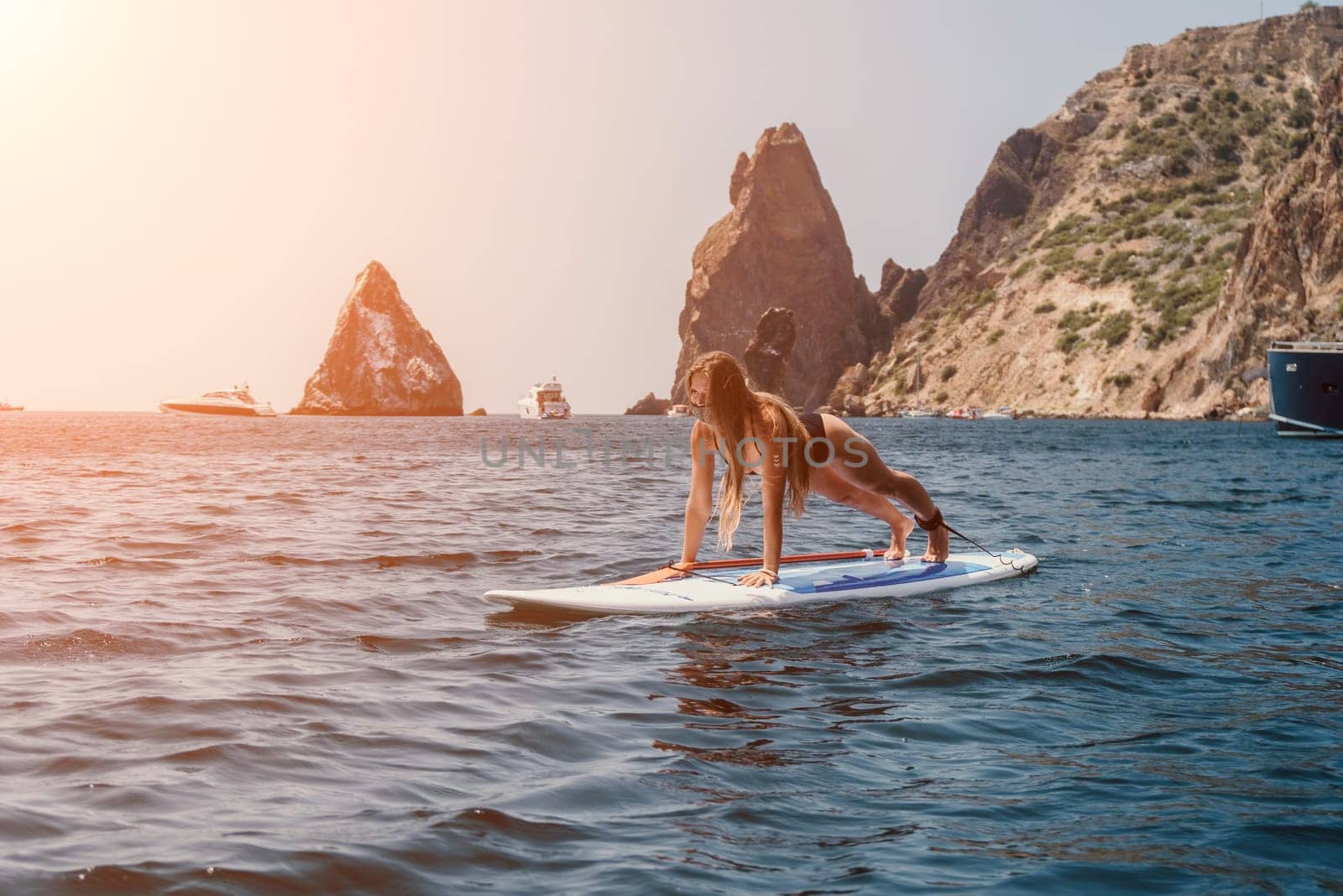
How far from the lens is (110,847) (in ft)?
11.4

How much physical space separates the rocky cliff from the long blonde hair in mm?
70531

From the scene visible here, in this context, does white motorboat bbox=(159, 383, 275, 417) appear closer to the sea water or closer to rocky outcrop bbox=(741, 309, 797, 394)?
rocky outcrop bbox=(741, 309, 797, 394)

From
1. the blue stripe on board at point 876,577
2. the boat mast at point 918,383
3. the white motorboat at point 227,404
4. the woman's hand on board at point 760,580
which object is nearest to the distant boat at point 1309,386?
the blue stripe on board at point 876,577

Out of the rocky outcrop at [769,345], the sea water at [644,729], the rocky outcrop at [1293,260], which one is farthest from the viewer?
the rocky outcrop at [769,345]

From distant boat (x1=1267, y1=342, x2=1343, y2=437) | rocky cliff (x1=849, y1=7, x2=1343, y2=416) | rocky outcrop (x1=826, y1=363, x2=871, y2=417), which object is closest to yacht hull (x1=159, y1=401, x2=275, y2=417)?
rocky outcrop (x1=826, y1=363, x2=871, y2=417)

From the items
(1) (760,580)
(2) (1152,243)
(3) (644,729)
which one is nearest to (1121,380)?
(2) (1152,243)

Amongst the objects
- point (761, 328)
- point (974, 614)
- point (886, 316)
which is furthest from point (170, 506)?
point (886, 316)

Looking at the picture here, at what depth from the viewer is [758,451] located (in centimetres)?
837

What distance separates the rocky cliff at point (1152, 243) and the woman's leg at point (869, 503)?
68543 mm

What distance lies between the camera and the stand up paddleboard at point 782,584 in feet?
26.6

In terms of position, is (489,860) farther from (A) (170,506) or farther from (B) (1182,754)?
(A) (170,506)

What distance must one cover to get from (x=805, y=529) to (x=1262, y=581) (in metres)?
6.29

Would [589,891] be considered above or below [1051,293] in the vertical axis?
below

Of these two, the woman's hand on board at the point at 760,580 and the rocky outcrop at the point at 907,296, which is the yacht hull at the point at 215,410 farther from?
the woman's hand on board at the point at 760,580
